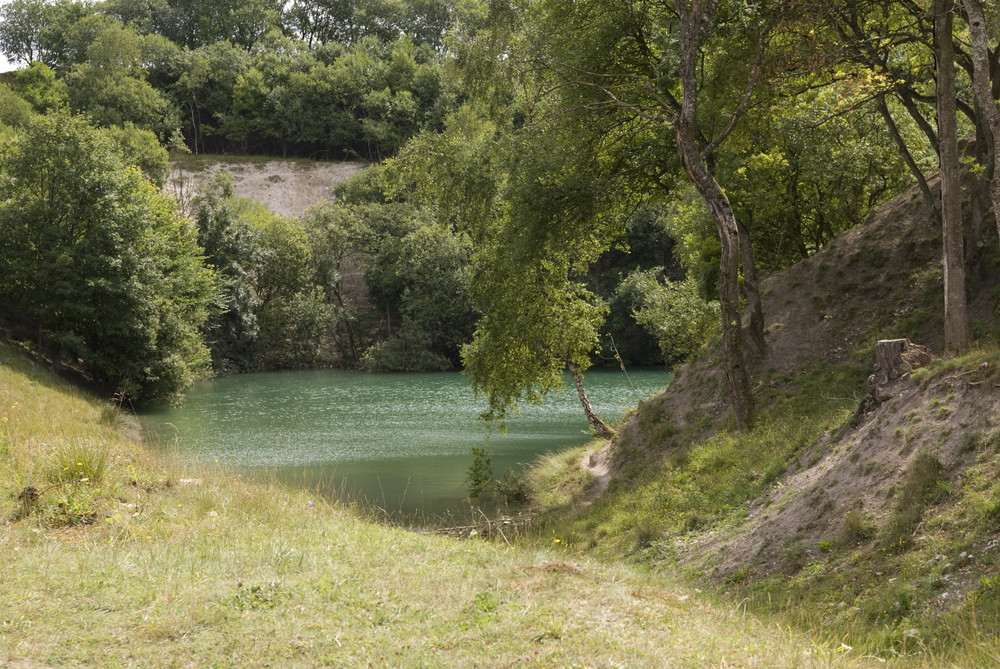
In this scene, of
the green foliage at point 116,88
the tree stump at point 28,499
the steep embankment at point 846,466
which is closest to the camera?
the steep embankment at point 846,466

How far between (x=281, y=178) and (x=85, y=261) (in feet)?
189

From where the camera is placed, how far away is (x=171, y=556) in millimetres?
7051

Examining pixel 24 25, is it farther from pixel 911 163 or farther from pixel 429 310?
pixel 911 163

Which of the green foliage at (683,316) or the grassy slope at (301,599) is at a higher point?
the green foliage at (683,316)

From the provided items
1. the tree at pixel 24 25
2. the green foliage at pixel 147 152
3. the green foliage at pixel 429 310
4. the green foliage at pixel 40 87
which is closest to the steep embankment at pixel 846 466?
the green foliage at pixel 429 310

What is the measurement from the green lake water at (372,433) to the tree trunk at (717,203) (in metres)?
7.18

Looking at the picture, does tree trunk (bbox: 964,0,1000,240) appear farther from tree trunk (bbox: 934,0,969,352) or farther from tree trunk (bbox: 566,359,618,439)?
tree trunk (bbox: 566,359,618,439)

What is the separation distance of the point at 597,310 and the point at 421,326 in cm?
4382

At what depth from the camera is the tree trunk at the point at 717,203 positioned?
45.9 feet

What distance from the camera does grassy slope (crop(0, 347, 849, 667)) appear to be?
16.1ft

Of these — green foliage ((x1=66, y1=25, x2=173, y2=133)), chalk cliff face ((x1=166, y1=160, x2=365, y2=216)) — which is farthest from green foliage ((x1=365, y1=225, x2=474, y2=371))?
green foliage ((x1=66, y1=25, x2=173, y2=133))

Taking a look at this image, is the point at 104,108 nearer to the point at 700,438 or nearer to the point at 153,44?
the point at 153,44

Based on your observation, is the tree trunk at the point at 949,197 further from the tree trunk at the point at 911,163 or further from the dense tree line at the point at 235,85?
the dense tree line at the point at 235,85

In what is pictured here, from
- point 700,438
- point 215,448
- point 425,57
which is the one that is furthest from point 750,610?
point 425,57
